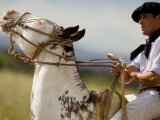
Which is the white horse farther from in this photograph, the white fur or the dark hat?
the dark hat

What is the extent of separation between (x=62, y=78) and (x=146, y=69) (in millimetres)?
920

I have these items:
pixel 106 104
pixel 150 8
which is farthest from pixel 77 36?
pixel 150 8

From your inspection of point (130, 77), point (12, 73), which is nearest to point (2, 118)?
point (12, 73)

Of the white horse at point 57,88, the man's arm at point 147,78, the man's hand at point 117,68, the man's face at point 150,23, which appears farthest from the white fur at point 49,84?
the man's face at point 150,23

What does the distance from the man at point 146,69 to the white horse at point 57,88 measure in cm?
25

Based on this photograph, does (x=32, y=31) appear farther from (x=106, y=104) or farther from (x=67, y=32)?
(x=106, y=104)

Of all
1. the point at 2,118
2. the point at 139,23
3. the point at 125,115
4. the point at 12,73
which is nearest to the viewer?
the point at 125,115

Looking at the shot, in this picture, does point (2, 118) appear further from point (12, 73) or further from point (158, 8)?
point (158, 8)

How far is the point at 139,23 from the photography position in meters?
7.62

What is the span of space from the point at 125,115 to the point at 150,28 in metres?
1.04

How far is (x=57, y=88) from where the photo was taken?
23.3 feet

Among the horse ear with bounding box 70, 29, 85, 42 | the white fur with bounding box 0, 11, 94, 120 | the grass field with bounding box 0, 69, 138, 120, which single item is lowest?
the grass field with bounding box 0, 69, 138, 120

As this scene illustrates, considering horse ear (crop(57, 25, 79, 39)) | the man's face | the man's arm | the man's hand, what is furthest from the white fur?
the man's face

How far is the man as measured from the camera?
23.3ft
